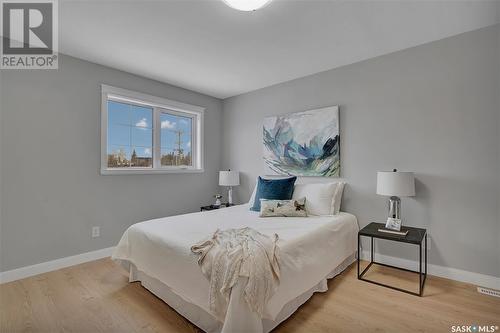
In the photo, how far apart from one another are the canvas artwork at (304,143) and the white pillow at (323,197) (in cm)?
27

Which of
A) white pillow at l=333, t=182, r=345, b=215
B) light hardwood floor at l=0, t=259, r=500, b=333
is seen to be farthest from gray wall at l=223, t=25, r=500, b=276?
light hardwood floor at l=0, t=259, r=500, b=333

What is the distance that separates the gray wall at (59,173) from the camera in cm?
251

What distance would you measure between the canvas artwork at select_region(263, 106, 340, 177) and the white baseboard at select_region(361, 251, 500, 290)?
1158 millimetres

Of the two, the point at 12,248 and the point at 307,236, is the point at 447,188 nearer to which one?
the point at 307,236

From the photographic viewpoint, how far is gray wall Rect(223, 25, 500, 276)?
7.55 feet

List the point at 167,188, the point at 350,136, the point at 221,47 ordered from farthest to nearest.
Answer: the point at 167,188 < the point at 350,136 < the point at 221,47

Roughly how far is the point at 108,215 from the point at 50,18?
221 centimetres

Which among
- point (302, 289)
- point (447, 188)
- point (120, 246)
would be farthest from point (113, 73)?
point (447, 188)

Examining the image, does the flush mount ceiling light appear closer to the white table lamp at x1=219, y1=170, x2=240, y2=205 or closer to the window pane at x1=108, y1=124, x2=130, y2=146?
the window pane at x1=108, y1=124, x2=130, y2=146

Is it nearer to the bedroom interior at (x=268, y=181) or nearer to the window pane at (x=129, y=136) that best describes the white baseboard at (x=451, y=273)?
the bedroom interior at (x=268, y=181)

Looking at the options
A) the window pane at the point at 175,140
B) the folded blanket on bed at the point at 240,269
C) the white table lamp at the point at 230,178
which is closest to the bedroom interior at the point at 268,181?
the folded blanket on bed at the point at 240,269

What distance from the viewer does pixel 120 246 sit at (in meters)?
2.41

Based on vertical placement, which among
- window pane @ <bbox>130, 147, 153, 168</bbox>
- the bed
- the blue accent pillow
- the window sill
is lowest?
the bed

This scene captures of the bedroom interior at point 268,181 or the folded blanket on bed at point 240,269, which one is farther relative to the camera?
the bedroom interior at point 268,181
